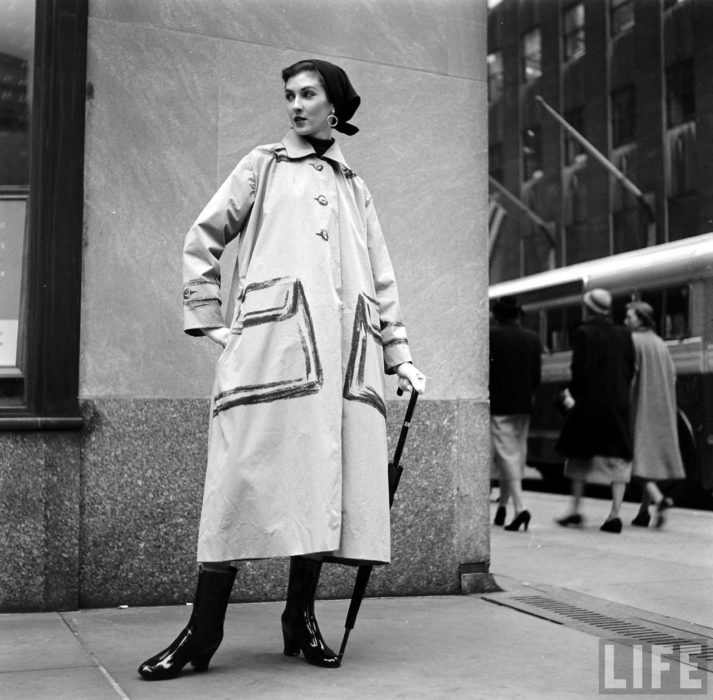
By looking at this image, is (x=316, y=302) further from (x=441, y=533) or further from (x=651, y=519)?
(x=651, y=519)

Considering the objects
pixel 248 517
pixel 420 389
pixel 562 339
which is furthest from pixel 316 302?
pixel 562 339

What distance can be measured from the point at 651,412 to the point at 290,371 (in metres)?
6.22

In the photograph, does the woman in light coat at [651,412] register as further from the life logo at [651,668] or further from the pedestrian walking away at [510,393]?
the life logo at [651,668]

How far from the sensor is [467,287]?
213 inches

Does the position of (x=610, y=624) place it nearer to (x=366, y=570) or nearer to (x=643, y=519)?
(x=366, y=570)

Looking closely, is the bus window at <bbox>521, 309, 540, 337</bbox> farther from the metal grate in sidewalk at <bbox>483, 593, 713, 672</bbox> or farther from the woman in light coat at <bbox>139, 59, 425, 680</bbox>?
the woman in light coat at <bbox>139, 59, 425, 680</bbox>

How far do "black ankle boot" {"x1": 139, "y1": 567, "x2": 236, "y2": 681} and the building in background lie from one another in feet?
69.0

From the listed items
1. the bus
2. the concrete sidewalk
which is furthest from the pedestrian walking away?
the concrete sidewalk

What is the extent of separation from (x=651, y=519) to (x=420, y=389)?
620 cm

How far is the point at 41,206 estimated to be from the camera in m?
4.69

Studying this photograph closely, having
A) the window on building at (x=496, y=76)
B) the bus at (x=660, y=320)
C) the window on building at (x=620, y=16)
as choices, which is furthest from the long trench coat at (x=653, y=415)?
the window on building at (x=496, y=76)

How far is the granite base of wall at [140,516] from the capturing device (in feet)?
14.9

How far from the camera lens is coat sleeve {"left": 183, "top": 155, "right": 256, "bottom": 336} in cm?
357

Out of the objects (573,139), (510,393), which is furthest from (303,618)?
(573,139)
